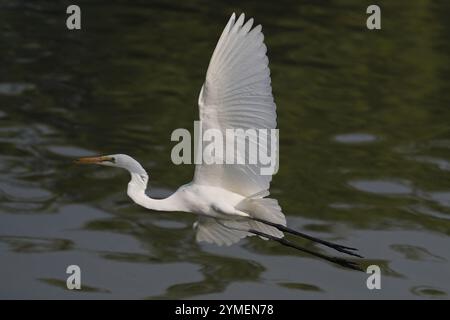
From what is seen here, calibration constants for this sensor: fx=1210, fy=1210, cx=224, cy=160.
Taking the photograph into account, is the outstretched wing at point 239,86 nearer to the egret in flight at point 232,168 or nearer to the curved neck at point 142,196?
the egret in flight at point 232,168

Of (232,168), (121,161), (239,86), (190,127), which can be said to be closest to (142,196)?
(121,161)

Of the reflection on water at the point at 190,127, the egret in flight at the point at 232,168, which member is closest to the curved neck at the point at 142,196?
the egret in flight at the point at 232,168

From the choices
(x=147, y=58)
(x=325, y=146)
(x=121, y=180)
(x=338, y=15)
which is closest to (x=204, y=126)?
(x=121, y=180)

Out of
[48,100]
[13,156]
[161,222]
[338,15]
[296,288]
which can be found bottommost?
[296,288]

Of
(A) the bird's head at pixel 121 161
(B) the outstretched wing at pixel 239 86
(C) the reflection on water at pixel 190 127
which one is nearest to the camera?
Result: (B) the outstretched wing at pixel 239 86

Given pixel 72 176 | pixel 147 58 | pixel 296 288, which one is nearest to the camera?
pixel 296 288

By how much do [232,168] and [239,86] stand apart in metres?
0.60

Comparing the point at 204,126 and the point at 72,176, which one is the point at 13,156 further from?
the point at 204,126

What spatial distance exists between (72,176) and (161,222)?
4.13 feet

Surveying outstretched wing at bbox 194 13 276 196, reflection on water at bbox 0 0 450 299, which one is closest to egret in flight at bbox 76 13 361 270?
outstretched wing at bbox 194 13 276 196

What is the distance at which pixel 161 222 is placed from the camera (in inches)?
416

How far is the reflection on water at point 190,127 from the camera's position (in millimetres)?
9992

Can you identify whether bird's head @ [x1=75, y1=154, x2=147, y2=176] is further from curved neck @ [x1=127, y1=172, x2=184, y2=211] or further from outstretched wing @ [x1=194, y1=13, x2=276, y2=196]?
outstretched wing @ [x1=194, y1=13, x2=276, y2=196]

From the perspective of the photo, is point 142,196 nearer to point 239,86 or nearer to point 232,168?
point 232,168
